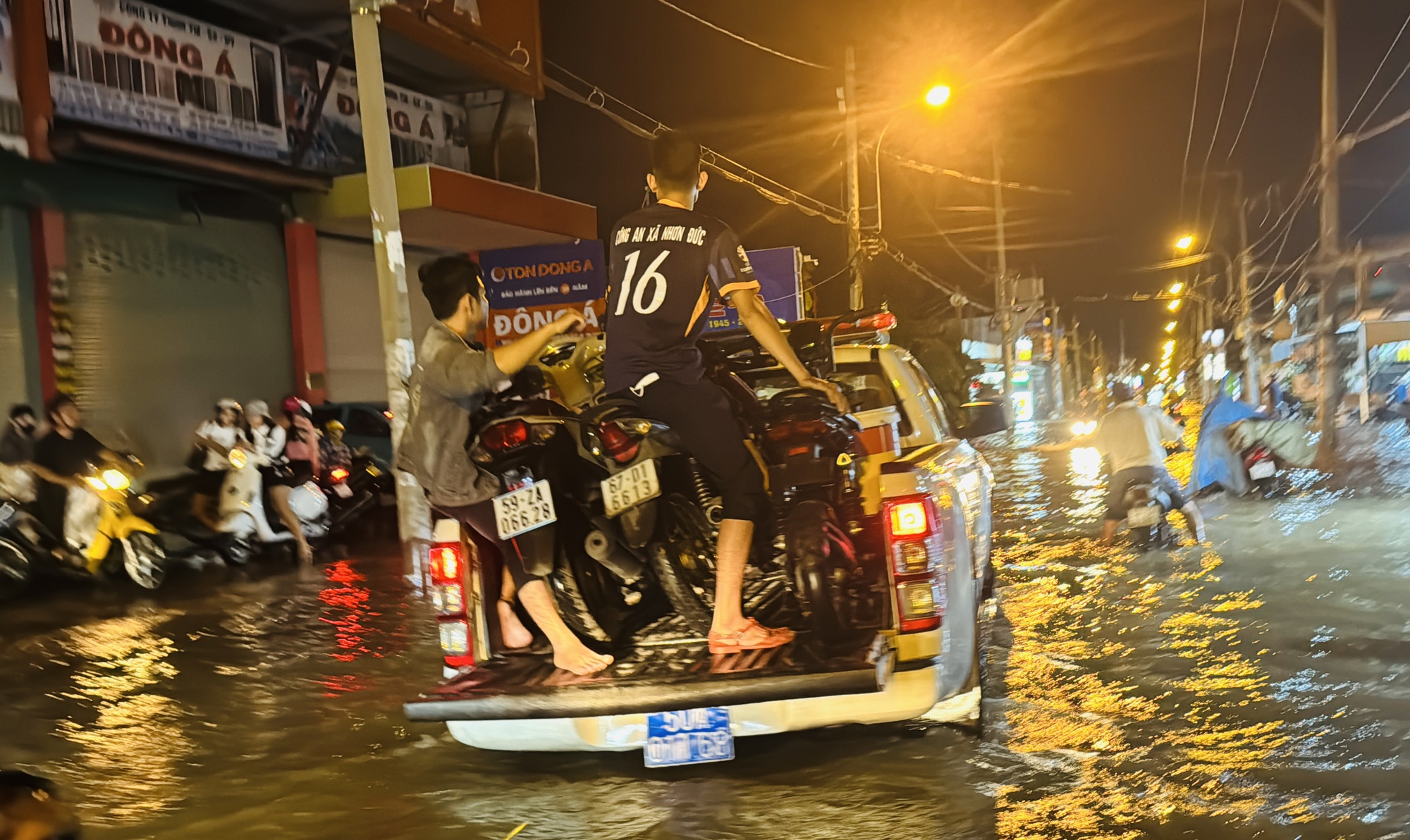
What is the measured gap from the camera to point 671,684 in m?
3.98

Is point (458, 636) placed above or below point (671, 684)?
above

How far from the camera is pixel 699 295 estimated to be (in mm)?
4453

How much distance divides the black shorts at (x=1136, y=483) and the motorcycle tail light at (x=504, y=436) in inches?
254

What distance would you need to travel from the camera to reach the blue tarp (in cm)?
1195

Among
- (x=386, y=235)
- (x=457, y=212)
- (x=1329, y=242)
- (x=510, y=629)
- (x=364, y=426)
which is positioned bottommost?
(x=510, y=629)

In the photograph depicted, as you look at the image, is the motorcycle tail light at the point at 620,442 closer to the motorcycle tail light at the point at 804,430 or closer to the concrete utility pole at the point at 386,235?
the motorcycle tail light at the point at 804,430

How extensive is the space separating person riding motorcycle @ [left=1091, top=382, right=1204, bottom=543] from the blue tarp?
2.90m

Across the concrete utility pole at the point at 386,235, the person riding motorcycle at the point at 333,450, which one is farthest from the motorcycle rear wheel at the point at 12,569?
the person riding motorcycle at the point at 333,450

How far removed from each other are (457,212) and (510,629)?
44.6 feet

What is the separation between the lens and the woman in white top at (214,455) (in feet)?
37.8

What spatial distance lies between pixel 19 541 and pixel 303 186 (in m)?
7.58

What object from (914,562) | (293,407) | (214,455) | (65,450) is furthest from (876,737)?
(293,407)

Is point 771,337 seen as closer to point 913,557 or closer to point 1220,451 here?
point 913,557

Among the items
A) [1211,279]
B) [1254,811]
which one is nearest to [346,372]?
[1254,811]
